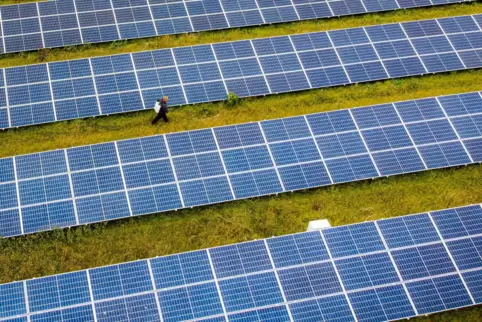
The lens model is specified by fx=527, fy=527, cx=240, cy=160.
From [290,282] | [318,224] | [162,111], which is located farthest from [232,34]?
[290,282]

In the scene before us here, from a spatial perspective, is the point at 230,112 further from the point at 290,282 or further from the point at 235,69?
the point at 290,282

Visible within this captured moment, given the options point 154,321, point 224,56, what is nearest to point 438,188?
point 224,56

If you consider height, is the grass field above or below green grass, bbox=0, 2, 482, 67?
below

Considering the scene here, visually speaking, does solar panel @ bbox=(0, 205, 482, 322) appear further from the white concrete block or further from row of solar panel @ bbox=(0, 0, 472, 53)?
row of solar panel @ bbox=(0, 0, 472, 53)

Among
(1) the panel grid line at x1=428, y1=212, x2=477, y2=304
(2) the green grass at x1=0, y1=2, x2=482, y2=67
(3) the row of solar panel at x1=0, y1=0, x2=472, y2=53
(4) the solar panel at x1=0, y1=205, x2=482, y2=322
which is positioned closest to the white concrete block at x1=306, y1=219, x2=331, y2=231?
(4) the solar panel at x1=0, y1=205, x2=482, y2=322

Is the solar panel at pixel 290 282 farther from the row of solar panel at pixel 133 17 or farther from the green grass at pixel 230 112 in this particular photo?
the row of solar panel at pixel 133 17

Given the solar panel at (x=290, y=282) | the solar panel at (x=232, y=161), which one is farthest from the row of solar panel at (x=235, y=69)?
the solar panel at (x=290, y=282)
